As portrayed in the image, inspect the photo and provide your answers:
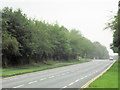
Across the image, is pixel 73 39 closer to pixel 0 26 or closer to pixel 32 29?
pixel 32 29

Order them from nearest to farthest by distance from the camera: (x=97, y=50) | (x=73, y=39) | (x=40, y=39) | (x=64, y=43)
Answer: (x=40, y=39) → (x=64, y=43) → (x=73, y=39) → (x=97, y=50)

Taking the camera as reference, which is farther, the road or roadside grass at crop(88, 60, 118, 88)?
the road

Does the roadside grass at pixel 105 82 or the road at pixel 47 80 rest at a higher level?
the roadside grass at pixel 105 82

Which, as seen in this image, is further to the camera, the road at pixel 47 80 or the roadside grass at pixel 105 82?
the road at pixel 47 80

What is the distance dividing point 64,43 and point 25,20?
28570 millimetres

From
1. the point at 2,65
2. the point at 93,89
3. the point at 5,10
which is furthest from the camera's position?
the point at 5,10

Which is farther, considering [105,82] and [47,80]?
[47,80]

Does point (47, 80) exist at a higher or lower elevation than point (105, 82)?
lower

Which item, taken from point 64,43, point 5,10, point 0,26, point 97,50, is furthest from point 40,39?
point 97,50

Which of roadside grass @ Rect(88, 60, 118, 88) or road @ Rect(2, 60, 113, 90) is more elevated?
roadside grass @ Rect(88, 60, 118, 88)

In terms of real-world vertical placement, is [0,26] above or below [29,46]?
above

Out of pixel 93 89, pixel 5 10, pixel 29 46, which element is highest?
pixel 5 10

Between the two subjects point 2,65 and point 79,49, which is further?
point 79,49

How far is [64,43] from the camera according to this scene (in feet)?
220
